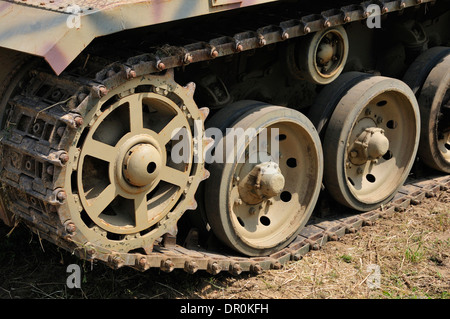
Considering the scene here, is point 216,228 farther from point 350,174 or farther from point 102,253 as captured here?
point 350,174

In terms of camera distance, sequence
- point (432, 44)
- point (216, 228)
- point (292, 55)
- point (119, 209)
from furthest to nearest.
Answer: point (432, 44)
point (292, 55)
point (216, 228)
point (119, 209)

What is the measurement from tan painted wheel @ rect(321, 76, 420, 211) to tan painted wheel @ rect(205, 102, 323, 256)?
1.00ft

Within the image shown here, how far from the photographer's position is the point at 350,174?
645 centimetres

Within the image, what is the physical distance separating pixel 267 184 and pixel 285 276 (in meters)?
0.70

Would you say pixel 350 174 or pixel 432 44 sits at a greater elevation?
pixel 432 44

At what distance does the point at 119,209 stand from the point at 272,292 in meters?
1.28

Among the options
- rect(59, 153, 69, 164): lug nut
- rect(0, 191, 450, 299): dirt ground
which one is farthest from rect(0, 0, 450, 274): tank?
rect(0, 191, 450, 299): dirt ground

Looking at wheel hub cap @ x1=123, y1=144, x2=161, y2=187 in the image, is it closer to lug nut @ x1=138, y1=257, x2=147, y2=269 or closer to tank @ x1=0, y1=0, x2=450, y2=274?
tank @ x1=0, y1=0, x2=450, y2=274

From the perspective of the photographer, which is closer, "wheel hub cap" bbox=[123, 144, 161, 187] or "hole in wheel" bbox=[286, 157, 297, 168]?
"wheel hub cap" bbox=[123, 144, 161, 187]

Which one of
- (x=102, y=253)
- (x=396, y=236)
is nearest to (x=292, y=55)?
(x=396, y=236)

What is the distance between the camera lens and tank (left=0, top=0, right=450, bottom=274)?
4.27m

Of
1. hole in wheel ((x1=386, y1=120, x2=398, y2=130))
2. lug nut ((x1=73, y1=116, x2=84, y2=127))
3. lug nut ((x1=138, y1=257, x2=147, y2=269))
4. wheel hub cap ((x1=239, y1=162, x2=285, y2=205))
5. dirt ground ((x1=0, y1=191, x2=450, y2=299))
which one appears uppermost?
hole in wheel ((x1=386, y1=120, x2=398, y2=130))

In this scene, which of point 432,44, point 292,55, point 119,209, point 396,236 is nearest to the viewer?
point 119,209

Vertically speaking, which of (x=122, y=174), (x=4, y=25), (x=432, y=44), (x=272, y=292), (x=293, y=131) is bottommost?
(x=272, y=292)
